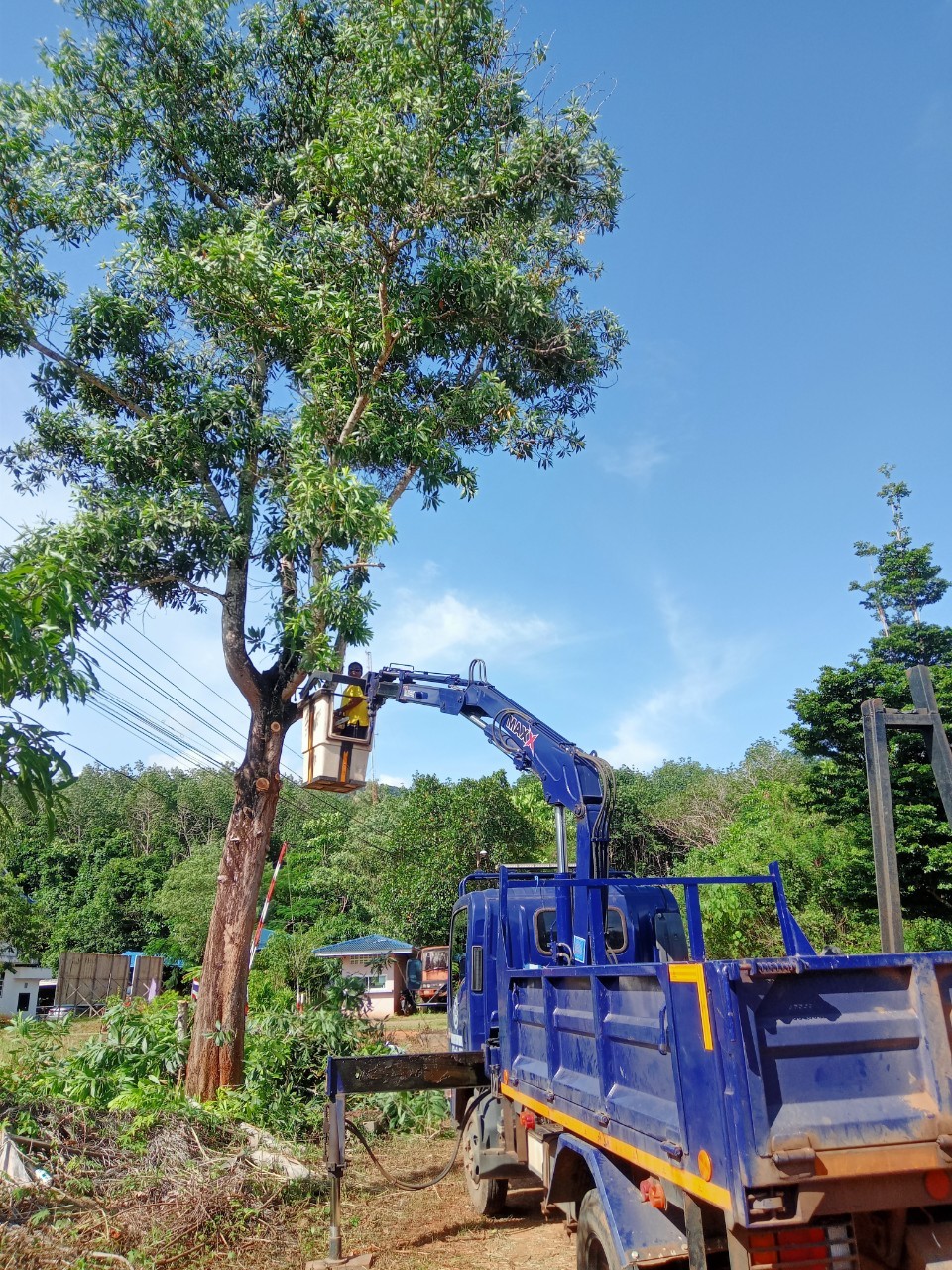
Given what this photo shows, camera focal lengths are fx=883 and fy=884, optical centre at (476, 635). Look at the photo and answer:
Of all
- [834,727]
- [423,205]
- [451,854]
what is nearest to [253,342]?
[423,205]

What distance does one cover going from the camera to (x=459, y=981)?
9125 mm

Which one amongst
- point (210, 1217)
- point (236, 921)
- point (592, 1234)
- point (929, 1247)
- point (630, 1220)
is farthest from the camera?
point (236, 921)

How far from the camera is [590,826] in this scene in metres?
8.08

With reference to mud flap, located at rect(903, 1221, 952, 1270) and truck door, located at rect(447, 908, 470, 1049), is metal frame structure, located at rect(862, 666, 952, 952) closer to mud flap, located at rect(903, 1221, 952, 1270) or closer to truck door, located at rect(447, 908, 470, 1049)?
mud flap, located at rect(903, 1221, 952, 1270)

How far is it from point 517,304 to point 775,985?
346 inches

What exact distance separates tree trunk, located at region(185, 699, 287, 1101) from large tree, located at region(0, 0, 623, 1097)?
0.03 m

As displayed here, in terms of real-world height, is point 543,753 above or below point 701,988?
above

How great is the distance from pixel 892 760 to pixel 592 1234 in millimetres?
15429

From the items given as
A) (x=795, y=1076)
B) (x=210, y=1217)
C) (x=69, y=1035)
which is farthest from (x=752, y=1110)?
(x=69, y=1035)

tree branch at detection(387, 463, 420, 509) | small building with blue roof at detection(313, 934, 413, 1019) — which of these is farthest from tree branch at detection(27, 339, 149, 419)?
small building with blue roof at detection(313, 934, 413, 1019)

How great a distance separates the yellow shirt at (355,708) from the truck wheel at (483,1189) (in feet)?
12.2

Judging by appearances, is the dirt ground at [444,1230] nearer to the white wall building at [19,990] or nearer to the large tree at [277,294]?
the large tree at [277,294]

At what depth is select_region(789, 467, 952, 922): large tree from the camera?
55.9ft

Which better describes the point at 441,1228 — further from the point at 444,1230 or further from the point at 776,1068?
the point at 776,1068
